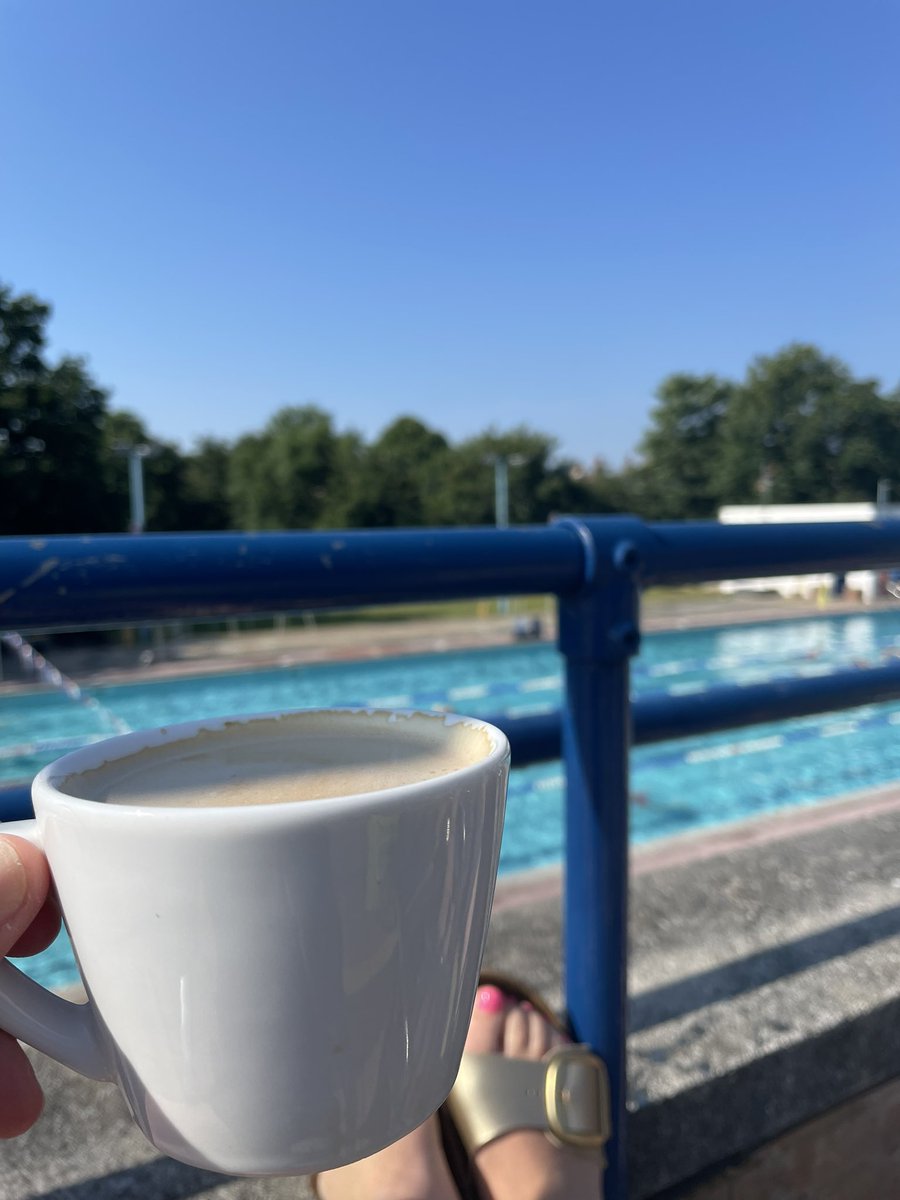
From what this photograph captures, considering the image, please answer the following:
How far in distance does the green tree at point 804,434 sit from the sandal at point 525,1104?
62.2 ft

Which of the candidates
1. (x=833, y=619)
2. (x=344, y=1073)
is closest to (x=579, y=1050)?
(x=344, y=1073)

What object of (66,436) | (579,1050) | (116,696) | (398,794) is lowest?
(116,696)

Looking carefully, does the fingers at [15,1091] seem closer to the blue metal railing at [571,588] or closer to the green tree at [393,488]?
the blue metal railing at [571,588]

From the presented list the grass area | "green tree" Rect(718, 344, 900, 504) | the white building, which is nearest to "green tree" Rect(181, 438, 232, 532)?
the grass area

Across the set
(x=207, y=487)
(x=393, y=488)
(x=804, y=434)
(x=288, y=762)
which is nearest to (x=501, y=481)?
(x=393, y=488)

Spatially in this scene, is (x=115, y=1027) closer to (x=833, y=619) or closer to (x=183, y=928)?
(x=183, y=928)

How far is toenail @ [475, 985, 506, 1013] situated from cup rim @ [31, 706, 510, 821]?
51 cm

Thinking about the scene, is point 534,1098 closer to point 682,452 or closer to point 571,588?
point 571,588

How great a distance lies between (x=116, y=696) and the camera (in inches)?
448

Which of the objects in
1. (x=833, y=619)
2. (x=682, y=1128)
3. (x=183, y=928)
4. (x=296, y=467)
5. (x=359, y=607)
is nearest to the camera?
(x=183, y=928)

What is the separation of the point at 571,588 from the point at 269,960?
52cm

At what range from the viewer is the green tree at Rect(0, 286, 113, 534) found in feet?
66.4

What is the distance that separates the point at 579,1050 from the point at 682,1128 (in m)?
0.24

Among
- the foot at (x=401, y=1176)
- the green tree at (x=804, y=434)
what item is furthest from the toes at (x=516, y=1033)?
the green tree at (x=804, y=434)
